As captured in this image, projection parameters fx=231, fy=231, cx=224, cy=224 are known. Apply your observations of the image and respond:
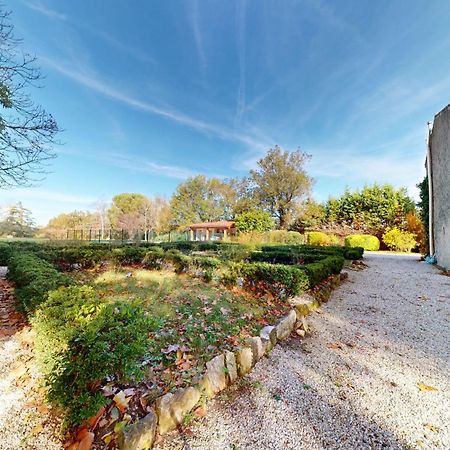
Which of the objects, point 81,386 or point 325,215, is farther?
point 325,215

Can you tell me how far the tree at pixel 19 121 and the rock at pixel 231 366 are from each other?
627 cm

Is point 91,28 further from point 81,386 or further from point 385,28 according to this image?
point 81,386

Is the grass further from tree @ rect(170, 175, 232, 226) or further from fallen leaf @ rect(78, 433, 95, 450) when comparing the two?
tree @ rect(170, 175, 232, 226)

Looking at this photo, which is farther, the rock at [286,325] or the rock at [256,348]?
the rock at [286,325]

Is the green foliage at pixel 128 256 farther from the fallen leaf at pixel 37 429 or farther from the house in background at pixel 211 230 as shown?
the house in background at pixel 211 230

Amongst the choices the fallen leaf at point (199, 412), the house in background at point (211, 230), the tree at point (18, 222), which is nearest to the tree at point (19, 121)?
the fallen leaf at point (199, 412)

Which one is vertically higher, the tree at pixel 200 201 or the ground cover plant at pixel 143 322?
the tree at pixel 200 201

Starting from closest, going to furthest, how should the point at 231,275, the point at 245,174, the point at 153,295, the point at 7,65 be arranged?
the point at 153,295
the point at 7,65
the point at 231,275
the point at 245,174

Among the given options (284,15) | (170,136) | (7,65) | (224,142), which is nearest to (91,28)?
(7,65)

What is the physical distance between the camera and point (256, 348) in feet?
8.91

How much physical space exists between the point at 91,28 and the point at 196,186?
28.6 metres

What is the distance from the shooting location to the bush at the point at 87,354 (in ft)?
4.97

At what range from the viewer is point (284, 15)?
8.08 metres

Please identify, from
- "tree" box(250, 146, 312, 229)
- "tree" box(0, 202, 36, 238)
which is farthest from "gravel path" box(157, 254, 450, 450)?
"tree" box(0, 202, 36, 238)
